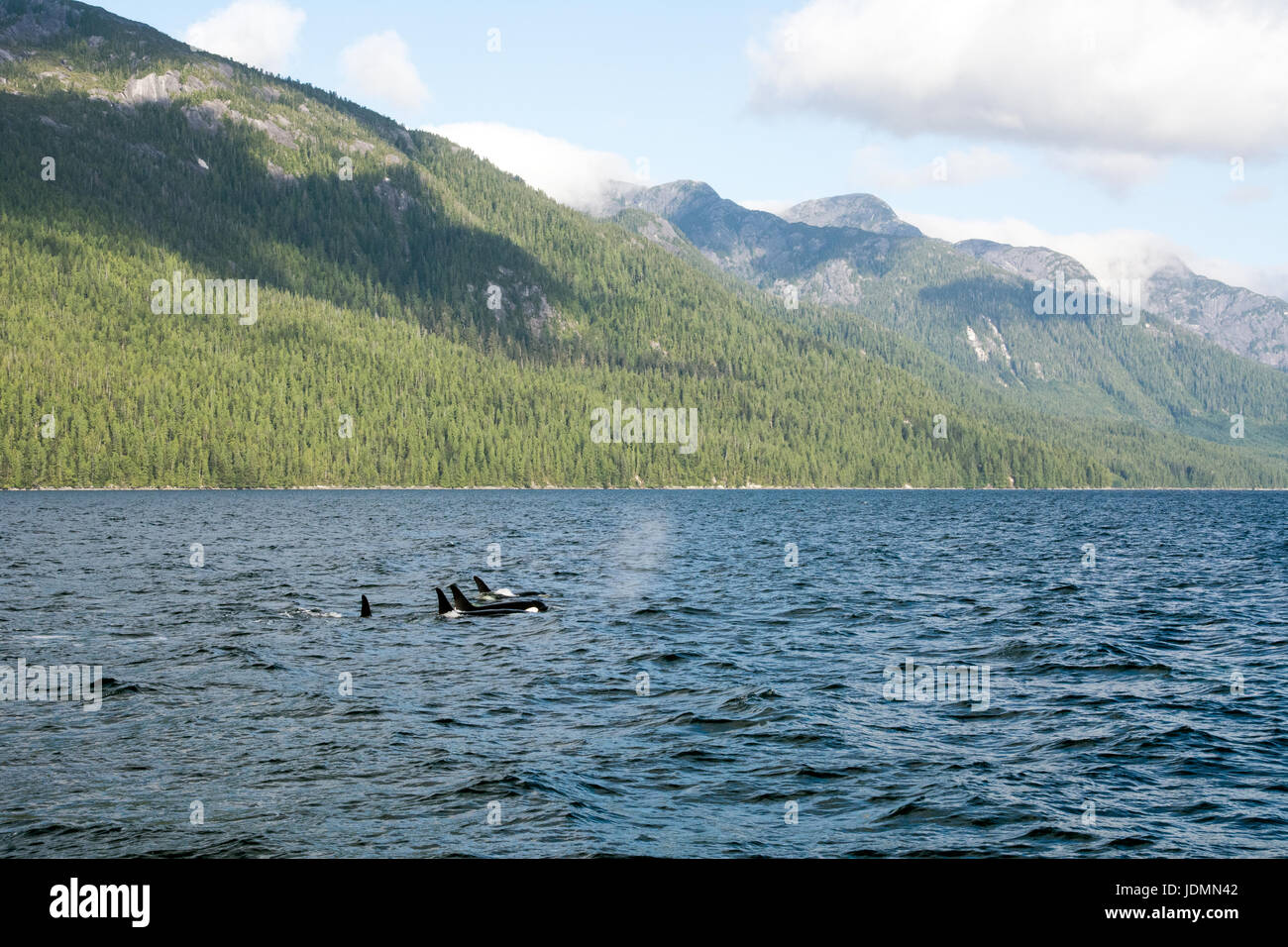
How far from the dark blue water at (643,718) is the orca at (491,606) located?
4.39ft

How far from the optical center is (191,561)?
71.6m

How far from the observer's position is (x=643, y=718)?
92.2 feet

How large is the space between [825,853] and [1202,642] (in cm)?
3106

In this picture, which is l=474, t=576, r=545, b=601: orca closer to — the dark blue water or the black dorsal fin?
the dark blue water

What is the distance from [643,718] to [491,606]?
71.4 feet

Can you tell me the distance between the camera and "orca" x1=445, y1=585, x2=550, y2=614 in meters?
47.9

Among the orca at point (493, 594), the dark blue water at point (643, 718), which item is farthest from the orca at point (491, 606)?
the dark blue water at point (643, 718)

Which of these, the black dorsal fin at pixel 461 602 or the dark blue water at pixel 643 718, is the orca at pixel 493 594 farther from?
the black dorsal fin at pixel 461 602

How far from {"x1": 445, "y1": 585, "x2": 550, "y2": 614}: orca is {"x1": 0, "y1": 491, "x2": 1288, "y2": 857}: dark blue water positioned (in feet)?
4.39

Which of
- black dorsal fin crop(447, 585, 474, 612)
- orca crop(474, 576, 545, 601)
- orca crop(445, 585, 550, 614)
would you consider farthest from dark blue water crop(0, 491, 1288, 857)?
orca crop(474, 576, 545, 601)

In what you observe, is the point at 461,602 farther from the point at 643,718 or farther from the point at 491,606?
the point at 643,718

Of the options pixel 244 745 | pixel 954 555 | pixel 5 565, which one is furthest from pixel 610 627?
pixel 954 555
